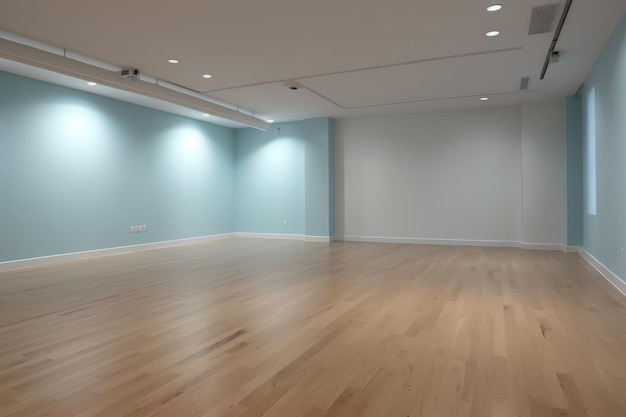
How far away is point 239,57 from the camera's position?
18.8 ft

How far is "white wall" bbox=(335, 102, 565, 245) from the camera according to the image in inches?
333

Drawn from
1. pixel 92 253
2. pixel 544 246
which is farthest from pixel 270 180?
pixel 544 246

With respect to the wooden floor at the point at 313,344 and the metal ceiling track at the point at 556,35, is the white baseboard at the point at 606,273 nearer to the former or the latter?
the wooden floor at the point at 313,344

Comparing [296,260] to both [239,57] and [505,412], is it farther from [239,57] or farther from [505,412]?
[505,412]

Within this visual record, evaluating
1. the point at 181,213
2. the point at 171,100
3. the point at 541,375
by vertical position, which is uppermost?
the point at 171,100

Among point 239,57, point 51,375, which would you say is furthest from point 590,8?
point 51,375

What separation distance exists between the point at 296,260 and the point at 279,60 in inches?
126

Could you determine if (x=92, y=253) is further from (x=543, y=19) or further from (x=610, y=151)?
(x=610, y=151)

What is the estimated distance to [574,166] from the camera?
7.93 m

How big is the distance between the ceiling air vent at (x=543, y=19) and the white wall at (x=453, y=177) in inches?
164

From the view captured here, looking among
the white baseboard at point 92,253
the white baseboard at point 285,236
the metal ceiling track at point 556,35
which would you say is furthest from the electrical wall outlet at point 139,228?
the metal ceiling track at point 556,35

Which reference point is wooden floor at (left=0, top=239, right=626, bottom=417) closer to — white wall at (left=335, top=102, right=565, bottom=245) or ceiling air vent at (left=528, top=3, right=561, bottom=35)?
ceiling air vent at (left=528, top=3, right=561, bottom=35)

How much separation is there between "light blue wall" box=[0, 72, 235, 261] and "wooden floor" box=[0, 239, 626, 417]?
1.64 meters

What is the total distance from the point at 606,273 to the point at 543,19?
130 inches
